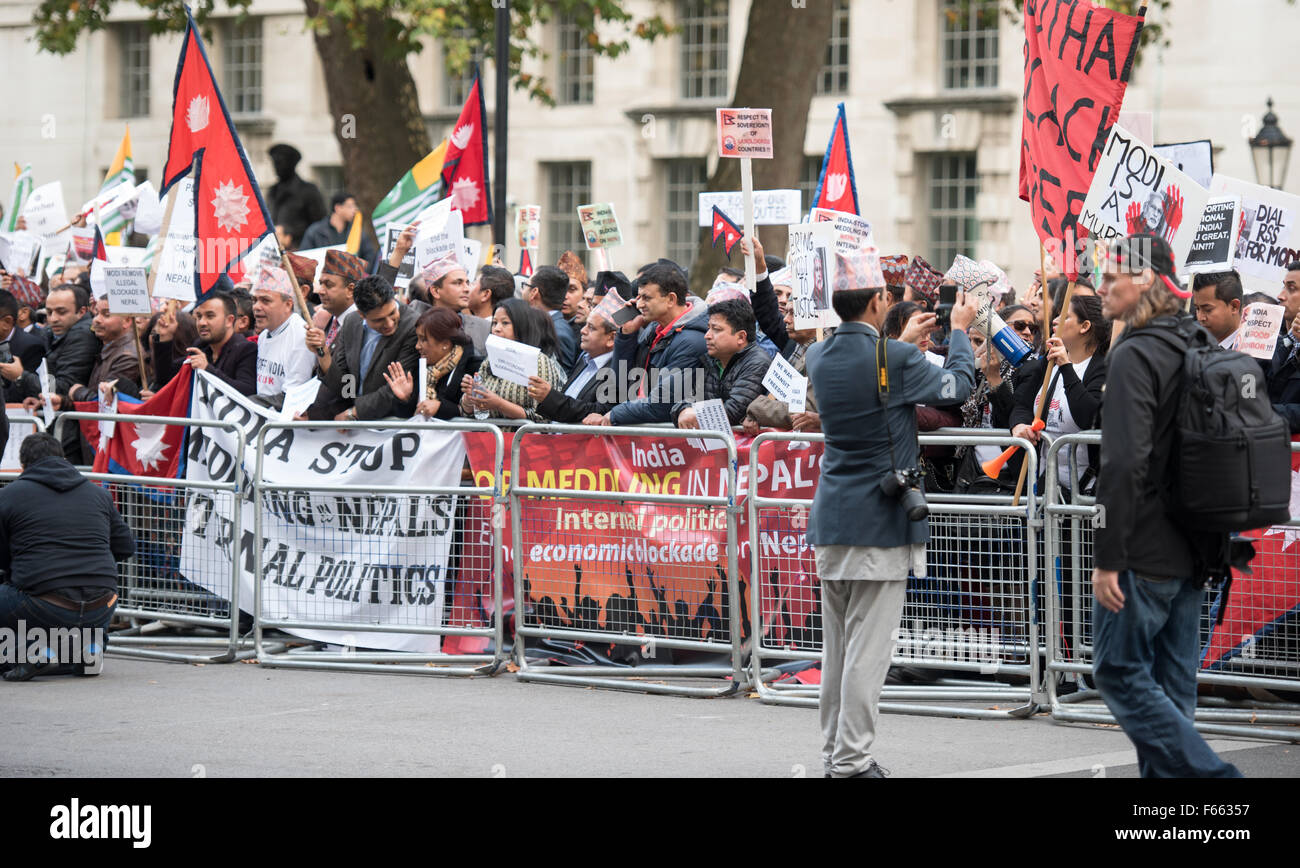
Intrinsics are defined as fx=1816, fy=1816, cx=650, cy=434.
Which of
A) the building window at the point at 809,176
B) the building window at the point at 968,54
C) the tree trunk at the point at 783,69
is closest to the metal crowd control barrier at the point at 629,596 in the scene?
the tree trunk at the point at 783,69

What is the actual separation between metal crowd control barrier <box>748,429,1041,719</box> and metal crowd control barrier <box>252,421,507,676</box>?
5.25ft

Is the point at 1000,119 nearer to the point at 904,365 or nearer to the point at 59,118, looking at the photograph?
the point at 59,118

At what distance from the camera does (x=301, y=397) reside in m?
11.4

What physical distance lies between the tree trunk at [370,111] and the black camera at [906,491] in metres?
15.3

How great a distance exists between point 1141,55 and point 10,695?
72.6ft

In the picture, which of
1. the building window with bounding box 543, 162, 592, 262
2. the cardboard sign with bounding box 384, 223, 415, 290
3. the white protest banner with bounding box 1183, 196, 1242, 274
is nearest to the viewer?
the white protest banner with bounding box 1183, 196, 1242, 274

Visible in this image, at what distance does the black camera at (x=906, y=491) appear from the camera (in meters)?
7.03

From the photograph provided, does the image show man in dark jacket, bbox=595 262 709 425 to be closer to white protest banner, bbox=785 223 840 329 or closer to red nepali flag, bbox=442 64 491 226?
white protest banner, bbox=785 223 840 329

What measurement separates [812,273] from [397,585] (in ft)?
10.6

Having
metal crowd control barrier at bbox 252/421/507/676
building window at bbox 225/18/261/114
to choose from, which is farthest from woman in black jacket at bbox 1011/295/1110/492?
building window at bbox 225/18/261/114

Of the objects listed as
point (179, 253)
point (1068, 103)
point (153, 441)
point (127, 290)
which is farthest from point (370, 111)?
point (1068, 103)

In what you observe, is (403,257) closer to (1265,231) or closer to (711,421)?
(711,421)

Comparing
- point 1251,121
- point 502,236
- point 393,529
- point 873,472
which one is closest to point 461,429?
point 393,529

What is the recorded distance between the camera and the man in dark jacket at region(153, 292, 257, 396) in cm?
1187
